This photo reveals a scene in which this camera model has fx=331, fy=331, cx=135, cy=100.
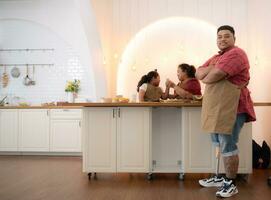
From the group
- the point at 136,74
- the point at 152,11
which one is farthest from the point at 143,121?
the point at 152,11

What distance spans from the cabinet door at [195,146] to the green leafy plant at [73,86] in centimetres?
334

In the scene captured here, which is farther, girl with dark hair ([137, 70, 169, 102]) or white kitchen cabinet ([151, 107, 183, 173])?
girl with dark hair ([137, 70, 169, 102])

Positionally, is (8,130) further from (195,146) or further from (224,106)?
(224,106)

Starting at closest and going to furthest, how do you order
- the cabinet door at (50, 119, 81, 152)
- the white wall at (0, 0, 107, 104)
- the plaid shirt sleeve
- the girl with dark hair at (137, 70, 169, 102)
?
the plaid shirt sleeve → the girl with dark hair at (137, 70, 169, 102) → the cabinet door at (50, 119, 81, 152) → the white wall at (0, 0, 107, 104)

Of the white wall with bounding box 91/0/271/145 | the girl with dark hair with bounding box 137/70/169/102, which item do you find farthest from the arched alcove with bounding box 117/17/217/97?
the girl with dark hair with bounding box 137/70/169/102

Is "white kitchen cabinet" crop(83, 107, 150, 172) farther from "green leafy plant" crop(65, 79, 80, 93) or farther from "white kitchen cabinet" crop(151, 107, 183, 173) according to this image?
"green leafy plant" crop(65, 79, 80, 93)

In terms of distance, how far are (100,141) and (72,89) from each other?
2.87 meters

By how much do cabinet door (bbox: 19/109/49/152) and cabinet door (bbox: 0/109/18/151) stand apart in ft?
0.39

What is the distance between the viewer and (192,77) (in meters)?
4.32

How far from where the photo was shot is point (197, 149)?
12.8 ft

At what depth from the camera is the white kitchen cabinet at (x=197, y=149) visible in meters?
3.88

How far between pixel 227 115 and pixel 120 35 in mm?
4114

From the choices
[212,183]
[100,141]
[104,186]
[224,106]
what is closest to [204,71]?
[224,106]

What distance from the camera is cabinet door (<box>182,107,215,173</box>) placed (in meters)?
3.88
